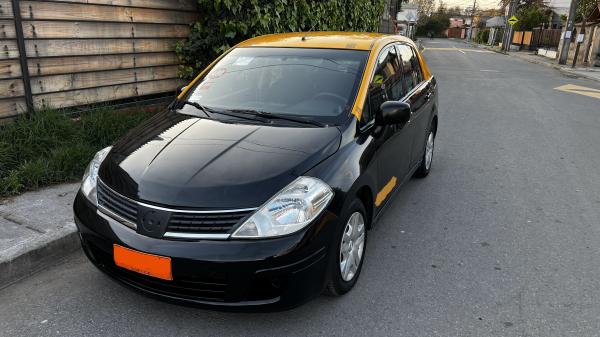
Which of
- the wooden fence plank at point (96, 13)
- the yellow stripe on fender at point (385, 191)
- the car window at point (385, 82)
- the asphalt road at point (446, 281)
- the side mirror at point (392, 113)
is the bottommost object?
the asphalt road at point (446, 281)

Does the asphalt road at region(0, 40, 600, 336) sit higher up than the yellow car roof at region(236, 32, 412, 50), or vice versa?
the yellow car roof at region(236, 32, 412, 50)

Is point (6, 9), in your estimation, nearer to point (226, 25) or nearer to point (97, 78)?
point (97, 78)

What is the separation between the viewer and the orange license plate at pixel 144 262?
2352mm

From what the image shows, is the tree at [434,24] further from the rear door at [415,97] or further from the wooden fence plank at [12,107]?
the wooden fence plank at [12,107]

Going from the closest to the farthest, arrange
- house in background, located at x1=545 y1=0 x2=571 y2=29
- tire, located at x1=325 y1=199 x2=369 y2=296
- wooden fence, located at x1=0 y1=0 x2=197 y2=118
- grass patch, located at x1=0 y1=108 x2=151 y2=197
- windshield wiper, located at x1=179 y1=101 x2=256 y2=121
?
tire, located at x1=325 y1=199 x2=369 y2=296
windshield wiper, located at x1=179 y1=101 x2=256 y2=121
grass patch, located at x1=0 y1=108 x2=151 y2=197
wooden fence, located at x1=0 y1=0 x2=197 y2=118
house in background, located at x1=545 y1=0 x2=571 y2=29

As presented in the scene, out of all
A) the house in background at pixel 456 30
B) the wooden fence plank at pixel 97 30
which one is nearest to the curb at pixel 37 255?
the wooden fence plank at pixel 97 30

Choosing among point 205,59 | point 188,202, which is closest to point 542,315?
point 188,202

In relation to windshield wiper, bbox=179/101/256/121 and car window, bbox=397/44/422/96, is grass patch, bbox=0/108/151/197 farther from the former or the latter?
car window, bbox=397/44/422/96

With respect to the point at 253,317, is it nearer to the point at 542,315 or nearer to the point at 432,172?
the point at 542,315

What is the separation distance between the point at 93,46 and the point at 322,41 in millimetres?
2907

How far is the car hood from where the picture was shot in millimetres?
2434

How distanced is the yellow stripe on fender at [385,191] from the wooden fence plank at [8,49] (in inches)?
148

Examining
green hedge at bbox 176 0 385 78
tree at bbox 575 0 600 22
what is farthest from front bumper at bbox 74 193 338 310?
tree at bbox 575 0 600 22

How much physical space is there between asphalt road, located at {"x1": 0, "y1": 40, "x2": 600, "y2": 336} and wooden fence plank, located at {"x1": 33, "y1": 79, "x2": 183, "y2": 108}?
230 centimetres
